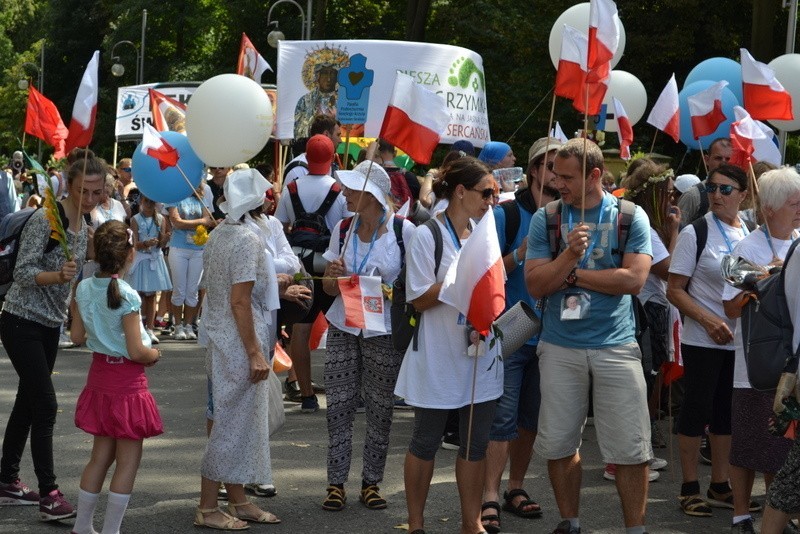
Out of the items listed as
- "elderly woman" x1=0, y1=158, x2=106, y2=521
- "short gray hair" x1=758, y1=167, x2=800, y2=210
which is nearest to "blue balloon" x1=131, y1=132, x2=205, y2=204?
"elderly woman" x1=0, y1=158, x2=106, y2=521

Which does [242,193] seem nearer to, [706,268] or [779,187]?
[706,268]

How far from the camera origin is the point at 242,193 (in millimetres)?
6551

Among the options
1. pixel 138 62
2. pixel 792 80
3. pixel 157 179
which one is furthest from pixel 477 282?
pixel 138 62

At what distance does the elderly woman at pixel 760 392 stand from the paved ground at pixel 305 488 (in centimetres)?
48

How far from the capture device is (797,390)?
5.25 m

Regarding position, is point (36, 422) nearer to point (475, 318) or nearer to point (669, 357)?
point (475, 318)

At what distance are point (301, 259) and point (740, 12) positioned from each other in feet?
67.2

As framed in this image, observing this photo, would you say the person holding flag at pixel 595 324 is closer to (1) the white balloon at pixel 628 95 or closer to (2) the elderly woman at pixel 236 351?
(2) the elderly woman at pixel 236 351

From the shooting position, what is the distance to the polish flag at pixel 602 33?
20.8ft

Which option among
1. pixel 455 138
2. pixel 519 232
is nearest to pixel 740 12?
pixel 455 138

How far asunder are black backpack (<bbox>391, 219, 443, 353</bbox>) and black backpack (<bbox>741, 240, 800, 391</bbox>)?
1.52 metres

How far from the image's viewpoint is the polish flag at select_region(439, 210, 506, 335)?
579 centimetres

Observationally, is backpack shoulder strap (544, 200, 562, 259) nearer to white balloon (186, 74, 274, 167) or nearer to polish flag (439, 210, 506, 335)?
polish flag (439, 210, 506, 335)

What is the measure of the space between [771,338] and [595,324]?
84cm
